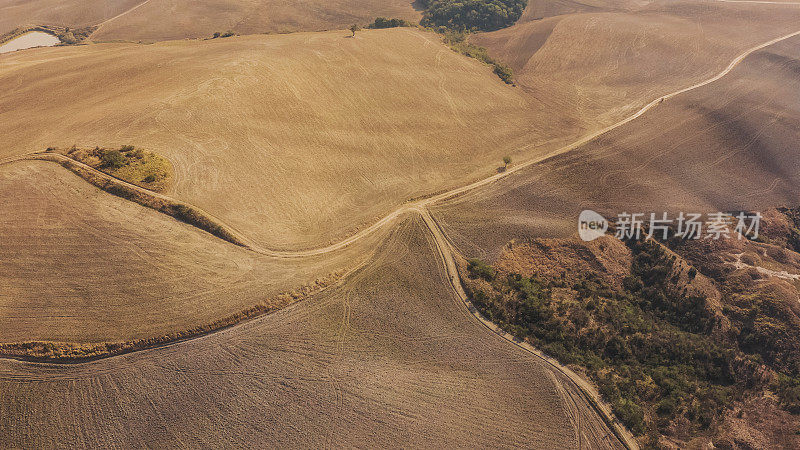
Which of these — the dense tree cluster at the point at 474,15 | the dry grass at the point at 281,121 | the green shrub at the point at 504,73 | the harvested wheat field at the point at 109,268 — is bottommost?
the harvested wheat field at the point at 109,268

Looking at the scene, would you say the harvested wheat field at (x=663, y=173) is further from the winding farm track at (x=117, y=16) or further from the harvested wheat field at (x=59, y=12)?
the harvested wheat field at (x=59, y=12)

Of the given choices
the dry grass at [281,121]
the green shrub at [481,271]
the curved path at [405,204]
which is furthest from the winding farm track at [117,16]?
the green shrub at [481,271]

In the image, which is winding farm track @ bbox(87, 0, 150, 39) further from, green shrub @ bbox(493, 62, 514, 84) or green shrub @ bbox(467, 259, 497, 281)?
green shrub @ bbox(467, 259, 497, 281)

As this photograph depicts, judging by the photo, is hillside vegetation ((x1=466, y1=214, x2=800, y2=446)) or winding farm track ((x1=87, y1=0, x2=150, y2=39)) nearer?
hillside vegetation ((x1=466, y1=214, x2=800, y2=446))

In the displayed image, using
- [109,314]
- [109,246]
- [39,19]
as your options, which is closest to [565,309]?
[109,314]

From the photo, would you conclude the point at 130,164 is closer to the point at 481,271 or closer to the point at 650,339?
the point at 481,271

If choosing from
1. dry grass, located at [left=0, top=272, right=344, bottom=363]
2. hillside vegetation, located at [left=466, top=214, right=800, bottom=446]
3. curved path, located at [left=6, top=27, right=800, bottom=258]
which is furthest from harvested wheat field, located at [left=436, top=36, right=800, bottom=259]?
dry grass, located at [left=0, top=272, right=344, bottom=363]
